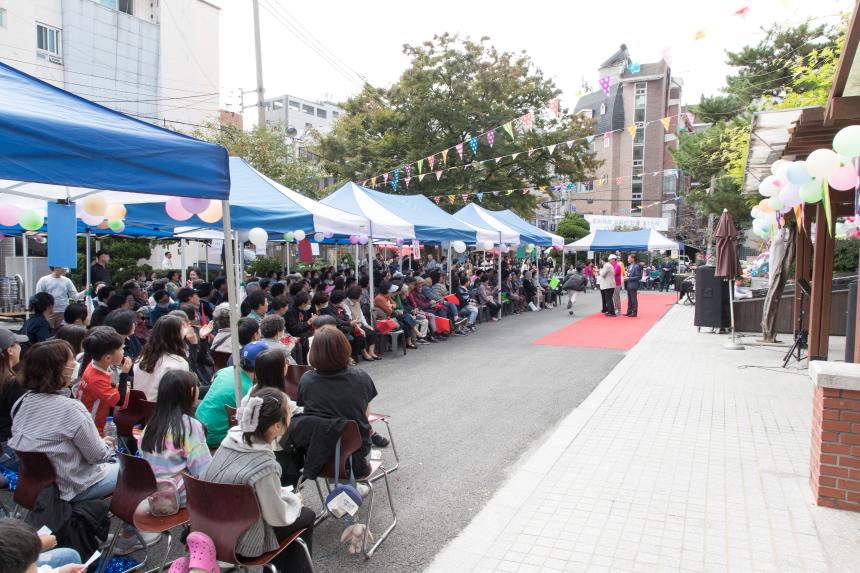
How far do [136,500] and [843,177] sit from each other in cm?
622

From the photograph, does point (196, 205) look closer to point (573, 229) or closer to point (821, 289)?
point (821, 289)

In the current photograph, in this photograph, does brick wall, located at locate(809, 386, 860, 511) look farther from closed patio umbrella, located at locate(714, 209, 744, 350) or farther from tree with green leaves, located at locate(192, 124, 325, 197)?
tree with green leaves, located at locate(192, 124, 325, 197)

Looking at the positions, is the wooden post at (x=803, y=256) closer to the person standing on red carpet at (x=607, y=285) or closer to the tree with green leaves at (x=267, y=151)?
the person standing on red carpet at (x=607, y=285)

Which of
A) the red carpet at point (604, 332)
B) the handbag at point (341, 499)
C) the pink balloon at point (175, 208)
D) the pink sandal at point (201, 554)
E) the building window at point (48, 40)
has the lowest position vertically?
the red carpet at point (604, 332)

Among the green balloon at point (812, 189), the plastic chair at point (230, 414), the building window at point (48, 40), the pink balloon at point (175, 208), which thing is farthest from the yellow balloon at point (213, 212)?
the building window at point (48, 40)

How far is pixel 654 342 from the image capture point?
1188 centimetres

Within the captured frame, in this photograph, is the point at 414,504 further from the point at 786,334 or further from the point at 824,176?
the point at 786,334

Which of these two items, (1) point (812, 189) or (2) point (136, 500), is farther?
(1) point (812, 189)

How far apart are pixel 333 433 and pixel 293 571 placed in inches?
30.9

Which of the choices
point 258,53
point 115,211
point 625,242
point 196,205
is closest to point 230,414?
point 196,205

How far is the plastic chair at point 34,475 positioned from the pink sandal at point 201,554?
3.19 ft

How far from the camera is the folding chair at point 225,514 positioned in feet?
8.23

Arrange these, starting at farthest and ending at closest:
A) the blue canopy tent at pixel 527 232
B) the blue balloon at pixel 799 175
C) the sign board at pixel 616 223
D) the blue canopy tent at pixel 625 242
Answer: the sign board at pixel 616 223
the blue canopy tent at pixel 625 242
the blue canopy tent at pixel 527 232
the blue balloon at pixel 799 175

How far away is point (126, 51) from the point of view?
88.1 feet
